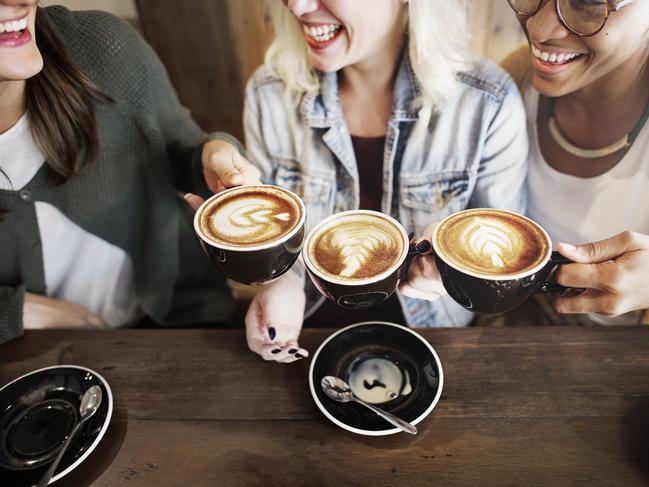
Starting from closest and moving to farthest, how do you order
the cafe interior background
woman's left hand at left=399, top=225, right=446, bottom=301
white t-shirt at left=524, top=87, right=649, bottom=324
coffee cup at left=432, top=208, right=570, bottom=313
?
coffee cup at left=432, top=208, right=570, bottom=313 < woman's left hand at left=399, top=225, right=446, bottom=301 < white t-shirt at left=524, top=87, right=649, bottom=324 < the cafe interior background

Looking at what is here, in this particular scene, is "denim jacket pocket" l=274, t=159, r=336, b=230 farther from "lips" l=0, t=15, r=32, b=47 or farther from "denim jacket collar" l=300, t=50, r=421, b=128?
"lips" l=0, t=15, r=32, b=47

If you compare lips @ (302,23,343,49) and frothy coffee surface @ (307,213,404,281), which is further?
lips @ (302,23,343,49)

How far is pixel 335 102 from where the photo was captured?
53.4 inches

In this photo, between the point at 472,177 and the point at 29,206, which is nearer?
the point at 29,206

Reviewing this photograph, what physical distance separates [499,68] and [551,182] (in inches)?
13.1

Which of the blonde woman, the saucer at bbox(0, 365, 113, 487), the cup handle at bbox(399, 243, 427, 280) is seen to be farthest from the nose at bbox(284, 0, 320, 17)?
the saucer at bbox(0, 365, 113, 487)

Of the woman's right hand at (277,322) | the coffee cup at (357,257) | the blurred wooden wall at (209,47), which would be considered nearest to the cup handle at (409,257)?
the coffee cup at (357,257)

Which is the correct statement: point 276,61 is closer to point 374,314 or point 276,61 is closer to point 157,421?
point 374,314

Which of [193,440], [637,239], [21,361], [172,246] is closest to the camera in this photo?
[637,239]

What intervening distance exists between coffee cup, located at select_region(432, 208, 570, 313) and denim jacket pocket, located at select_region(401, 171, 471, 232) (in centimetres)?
40

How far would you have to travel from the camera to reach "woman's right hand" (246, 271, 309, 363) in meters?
1.03

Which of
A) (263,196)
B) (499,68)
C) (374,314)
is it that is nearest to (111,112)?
(263,196)

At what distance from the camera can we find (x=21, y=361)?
3.59ft

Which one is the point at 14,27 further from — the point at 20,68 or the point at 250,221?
the point at 250,221
